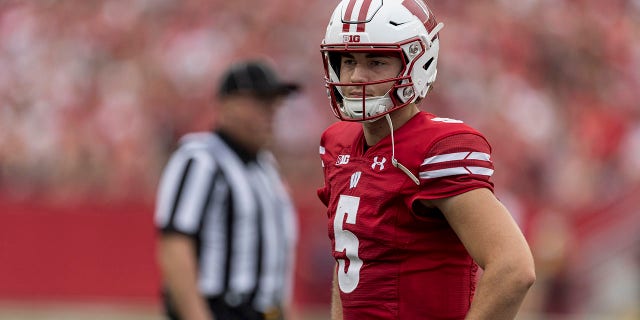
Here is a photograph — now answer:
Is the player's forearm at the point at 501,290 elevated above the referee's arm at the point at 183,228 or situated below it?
above

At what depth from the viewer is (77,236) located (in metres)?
11.6

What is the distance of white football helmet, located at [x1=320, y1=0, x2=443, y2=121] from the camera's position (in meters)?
3.23

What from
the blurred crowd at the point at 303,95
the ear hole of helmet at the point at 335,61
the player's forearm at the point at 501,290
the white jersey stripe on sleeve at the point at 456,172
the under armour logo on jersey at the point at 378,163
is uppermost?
the ear hole of helmet at the point at 335,61

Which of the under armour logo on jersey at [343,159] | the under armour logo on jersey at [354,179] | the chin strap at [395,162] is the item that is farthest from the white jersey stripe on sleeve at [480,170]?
the under armour logo on jersey at [343,159]

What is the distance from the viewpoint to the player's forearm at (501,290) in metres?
2.94

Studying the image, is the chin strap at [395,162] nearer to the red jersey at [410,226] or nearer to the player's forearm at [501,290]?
the red jersey at [410,226]

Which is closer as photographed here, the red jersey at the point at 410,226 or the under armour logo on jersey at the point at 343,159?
the red jersey at the point at 410,226

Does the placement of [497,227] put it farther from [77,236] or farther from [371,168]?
[77,236]

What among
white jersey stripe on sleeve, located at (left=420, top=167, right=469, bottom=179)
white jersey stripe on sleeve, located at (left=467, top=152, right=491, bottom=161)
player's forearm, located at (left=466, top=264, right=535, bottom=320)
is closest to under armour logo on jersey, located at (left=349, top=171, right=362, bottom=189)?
white jersey stripe on sleeve, located at (left=420, top=167, right=469, bottom=179)


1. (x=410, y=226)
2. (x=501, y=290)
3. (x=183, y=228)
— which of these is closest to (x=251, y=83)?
(x=183, y=228)

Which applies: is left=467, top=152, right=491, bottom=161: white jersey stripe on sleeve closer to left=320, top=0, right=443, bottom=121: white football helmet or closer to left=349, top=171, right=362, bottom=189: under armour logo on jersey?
left=320, top=0, right=443, bottom=121: white football helmet

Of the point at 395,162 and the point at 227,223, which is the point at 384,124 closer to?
the point at 395,162

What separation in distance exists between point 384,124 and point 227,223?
→ 191cm

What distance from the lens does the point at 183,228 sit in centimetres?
500
